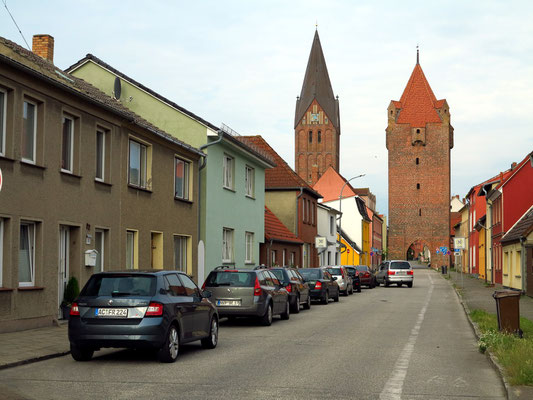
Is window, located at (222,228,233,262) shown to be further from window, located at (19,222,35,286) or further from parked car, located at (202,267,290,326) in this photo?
window, located at (19,222,35,286)

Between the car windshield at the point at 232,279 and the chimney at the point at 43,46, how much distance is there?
407 inches

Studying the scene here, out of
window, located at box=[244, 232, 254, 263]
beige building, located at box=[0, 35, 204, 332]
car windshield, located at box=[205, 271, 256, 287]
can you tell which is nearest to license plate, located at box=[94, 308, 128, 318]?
beige building, located at box=[0, 35, 204, 332]

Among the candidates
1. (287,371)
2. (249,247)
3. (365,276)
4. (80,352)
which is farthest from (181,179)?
(365,276)

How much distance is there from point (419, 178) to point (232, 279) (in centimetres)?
8529

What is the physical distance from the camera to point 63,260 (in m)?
16.9

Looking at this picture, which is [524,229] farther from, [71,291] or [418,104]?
[418,104]

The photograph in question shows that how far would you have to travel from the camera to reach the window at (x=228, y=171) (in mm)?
28594

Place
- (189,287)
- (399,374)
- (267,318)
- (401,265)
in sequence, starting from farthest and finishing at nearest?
1. (401,265)
2. (267,318)
3. (189,287)
4. (399,374)

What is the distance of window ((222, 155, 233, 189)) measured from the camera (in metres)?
28.6

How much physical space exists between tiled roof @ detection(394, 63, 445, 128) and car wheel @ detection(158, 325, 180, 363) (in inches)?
3697

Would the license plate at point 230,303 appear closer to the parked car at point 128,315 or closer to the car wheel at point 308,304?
the parked car at point 128,315

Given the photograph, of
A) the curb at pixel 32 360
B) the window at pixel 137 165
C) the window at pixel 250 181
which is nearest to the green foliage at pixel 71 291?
the window at pixel 137 165

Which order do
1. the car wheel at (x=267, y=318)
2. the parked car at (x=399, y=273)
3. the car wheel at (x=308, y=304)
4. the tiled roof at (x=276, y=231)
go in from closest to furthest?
the car wheel at (x=267, y=318) → the car wheel at (x=308, y=304) → the tiled roof at (x=276, y=231) → the parked car at (x=399, y=273)

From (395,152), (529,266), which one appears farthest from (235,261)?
(395,152)
